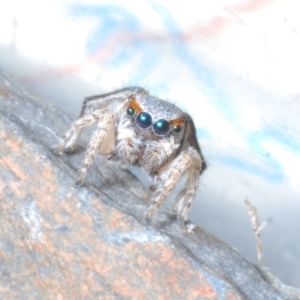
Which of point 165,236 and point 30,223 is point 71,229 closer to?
point 30,223

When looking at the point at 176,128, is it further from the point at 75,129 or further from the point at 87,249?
the point at 87,249

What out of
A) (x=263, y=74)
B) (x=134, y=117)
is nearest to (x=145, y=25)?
(x=263, y=74)

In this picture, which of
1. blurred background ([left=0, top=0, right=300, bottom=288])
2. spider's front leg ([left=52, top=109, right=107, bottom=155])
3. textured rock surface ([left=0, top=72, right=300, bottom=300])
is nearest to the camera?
textured rock surface ([left=0, top=72, right=300, bottom=300])

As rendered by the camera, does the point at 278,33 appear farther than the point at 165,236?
Yes

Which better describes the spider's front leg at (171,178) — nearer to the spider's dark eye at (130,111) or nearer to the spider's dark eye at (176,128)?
the spider's dark eye at (176,128)

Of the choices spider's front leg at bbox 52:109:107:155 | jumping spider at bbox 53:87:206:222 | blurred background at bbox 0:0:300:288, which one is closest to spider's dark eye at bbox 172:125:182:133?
jumping spider at bbox 53:87:206:222

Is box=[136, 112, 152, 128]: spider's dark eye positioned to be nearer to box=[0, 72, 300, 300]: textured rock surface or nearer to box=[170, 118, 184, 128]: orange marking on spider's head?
box=[170, 118, 184, 128]: orange marking on spider's head

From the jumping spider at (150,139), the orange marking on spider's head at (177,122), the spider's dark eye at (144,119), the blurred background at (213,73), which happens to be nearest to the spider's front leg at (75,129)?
the jumping spider at (150,139)
